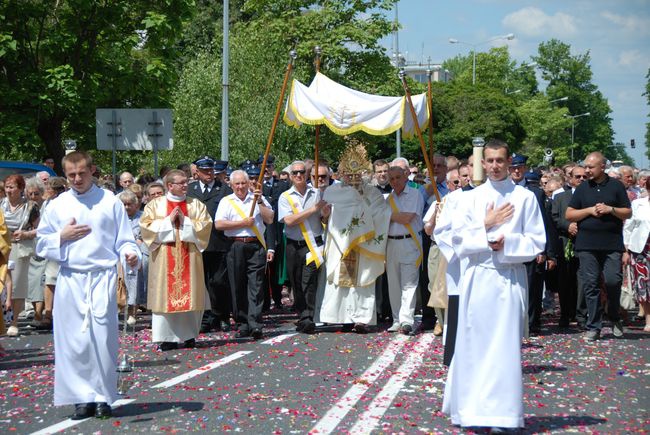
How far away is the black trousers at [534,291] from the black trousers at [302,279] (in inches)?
110

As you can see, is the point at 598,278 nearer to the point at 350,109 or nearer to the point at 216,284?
the point at 350,109

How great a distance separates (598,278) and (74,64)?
17.3 metres

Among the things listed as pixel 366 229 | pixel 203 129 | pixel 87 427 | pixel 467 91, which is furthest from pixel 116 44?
pixel 467 91

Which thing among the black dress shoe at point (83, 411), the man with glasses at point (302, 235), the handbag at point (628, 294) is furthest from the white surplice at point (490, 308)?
the handbag at point (628, 294)

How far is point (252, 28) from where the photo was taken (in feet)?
162

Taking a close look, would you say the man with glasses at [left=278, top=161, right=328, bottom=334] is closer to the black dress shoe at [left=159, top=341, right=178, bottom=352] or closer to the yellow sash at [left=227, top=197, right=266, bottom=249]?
the yellow sash at [left=227, top=197, right=266, bottom=249]

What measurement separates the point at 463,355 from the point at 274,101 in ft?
108

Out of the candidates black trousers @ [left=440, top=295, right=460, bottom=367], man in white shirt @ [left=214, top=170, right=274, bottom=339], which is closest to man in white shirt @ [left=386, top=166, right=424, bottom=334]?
man in white shirt @ [left=214, top=170, right=274, bottom=339]

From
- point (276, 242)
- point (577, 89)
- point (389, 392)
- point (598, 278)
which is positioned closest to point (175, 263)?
point (389, 392)

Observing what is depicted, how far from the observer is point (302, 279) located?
14414mm

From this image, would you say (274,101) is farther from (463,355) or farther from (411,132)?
(463,355)

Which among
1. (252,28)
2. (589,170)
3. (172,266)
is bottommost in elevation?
(172,266)

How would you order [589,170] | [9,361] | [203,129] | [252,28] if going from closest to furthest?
[9,361], [589,170], [203,129], [252,28]

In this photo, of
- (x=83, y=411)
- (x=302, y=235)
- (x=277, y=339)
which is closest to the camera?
(x=83, y=411)
